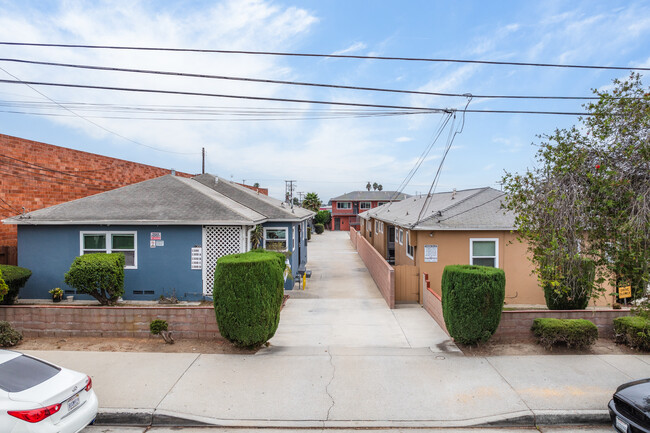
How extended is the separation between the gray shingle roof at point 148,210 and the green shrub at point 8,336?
480 cm

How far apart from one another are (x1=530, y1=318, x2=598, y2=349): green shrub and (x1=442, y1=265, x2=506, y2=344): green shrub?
1.18m

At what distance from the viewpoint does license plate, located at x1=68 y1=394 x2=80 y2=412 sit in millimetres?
4988

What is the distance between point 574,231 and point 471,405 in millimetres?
3248

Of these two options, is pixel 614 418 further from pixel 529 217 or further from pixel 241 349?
pixel 241 349

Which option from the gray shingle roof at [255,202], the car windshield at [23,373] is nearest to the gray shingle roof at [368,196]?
the gray shingle roof at [255,202]

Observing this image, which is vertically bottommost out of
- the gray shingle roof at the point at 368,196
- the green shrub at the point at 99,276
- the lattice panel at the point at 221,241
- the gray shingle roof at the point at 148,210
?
the green shrub at the point at 99,276

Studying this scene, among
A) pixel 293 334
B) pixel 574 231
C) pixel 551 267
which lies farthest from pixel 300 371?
pixel 574 231

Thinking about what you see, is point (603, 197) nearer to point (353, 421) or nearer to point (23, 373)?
point (353, 421)

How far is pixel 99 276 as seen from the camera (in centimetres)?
1141

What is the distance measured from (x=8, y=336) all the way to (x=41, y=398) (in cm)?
518

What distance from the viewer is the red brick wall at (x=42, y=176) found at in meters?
14.3

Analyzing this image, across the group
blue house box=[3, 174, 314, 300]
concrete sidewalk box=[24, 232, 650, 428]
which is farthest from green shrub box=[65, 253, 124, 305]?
concrete sidewalk box=[24, 232, 650, 428]

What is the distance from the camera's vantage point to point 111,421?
5.90m

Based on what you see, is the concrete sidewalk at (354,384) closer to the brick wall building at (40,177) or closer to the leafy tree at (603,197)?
the leafy tree at (603,197)
